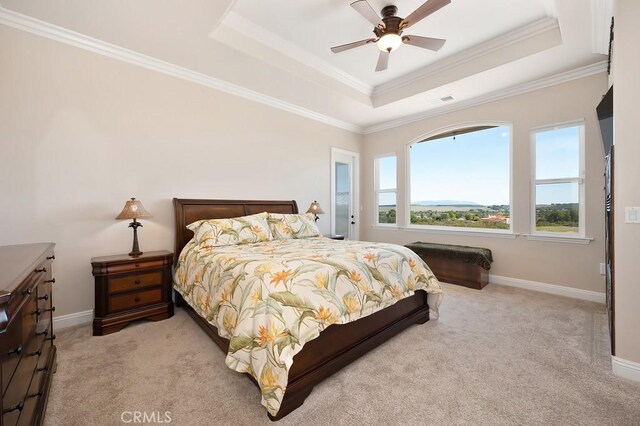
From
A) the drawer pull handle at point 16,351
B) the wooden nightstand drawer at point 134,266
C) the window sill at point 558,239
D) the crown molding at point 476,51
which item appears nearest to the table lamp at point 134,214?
the wooden nightstand drawer at point 134,266

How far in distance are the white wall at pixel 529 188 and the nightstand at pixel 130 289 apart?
13.6 feet

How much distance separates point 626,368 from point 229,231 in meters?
3.49

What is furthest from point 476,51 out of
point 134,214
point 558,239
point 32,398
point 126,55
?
point 32,398

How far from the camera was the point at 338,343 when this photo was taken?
6.33ft

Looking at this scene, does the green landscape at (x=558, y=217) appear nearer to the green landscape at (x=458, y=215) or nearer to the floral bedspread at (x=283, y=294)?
the green landscape at (x=458, y=215)

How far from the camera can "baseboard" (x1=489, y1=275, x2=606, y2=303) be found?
3.31 meters

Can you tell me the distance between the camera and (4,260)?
1304 millimetres

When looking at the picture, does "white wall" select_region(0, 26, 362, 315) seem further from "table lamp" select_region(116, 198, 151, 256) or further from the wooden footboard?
the wooden footboard

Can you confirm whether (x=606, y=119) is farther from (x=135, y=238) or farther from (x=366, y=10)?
(x=135, y=238)

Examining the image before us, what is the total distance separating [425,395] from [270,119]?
398cm

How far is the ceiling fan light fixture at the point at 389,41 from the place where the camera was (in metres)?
2.53

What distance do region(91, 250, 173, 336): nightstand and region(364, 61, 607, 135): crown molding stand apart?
4.50 meters

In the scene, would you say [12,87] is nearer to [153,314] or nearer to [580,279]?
[153,314]

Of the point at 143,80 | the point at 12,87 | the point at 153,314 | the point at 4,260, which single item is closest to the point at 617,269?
the point at 4,260
